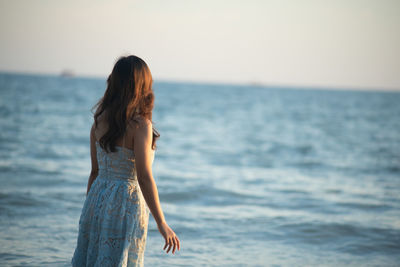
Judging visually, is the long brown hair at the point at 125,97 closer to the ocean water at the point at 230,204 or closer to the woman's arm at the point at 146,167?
the woman's arm at the point at 146,167

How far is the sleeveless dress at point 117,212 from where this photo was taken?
260 centimetres

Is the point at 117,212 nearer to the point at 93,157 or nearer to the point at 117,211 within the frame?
the point at 117,211

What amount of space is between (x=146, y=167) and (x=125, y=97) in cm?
44

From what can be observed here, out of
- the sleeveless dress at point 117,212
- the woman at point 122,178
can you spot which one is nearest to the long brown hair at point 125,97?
the woman at point 122,178

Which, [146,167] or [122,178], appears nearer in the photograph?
[146,167]

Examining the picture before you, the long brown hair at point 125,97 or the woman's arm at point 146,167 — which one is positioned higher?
the long brown hair at point 125,97

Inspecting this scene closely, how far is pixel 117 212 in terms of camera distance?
8.55 feet

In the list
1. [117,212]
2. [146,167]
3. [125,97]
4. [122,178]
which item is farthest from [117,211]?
[125,97]

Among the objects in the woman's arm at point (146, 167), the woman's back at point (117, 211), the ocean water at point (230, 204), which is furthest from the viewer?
the ocean water at point (230, 204)

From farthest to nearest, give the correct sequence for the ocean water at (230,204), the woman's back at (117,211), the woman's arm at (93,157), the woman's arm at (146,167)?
the ocean water at (230,204) < the woman's arm at (93,157) < the woman's back at (117,211) < the woman's arm at (146,167)

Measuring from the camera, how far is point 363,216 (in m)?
7.56

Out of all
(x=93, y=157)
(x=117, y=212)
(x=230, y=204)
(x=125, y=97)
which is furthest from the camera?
(x=230, y=204)

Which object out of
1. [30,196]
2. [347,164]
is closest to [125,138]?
[30,196]

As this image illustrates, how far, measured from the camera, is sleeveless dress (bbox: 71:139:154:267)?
2.60 metres
